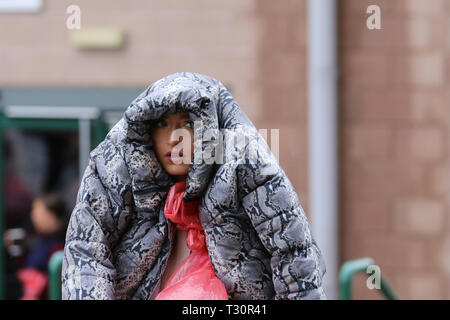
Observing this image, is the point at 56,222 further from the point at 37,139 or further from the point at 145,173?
the point at 145,173

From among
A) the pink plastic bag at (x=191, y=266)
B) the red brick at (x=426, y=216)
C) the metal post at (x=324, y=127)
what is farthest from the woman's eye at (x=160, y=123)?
the red brick at (x=426, y=216)

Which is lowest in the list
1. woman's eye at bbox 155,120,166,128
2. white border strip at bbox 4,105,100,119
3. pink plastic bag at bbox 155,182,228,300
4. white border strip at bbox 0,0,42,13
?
pink plastic bag at bbox 155,182,228,300

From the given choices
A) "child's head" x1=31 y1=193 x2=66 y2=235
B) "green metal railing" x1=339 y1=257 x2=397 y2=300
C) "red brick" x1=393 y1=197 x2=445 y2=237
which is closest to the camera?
"green metal railing" x1=339 y1=257 x2=397 y2=300

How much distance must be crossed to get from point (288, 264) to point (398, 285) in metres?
3.06

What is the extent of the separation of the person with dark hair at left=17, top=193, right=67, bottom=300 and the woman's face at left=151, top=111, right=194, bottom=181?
2.71 meters

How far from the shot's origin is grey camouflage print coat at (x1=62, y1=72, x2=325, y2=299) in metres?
2.20

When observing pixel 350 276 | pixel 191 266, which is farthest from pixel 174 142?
pixel 350 276

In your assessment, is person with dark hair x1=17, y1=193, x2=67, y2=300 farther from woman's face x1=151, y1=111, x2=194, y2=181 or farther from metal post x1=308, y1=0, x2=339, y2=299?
woman's face x1=151, y1=111, x2=194, y2=181

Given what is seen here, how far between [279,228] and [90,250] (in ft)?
1.77

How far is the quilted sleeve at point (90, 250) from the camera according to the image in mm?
2178

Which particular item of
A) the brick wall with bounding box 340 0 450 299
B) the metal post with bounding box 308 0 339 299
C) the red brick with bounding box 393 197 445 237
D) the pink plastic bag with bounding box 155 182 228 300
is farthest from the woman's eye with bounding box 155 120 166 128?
the red brick with bounding box 393 197 445 237

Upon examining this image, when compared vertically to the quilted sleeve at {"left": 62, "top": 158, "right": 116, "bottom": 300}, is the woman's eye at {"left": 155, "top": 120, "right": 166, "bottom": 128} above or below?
above

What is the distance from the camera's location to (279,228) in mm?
2201

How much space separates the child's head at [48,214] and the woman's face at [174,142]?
9.14 ft
